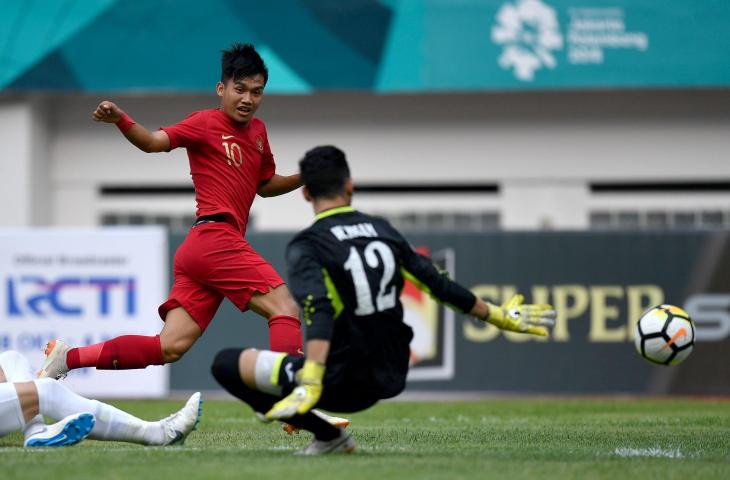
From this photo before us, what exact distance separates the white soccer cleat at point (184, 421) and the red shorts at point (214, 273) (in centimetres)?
91

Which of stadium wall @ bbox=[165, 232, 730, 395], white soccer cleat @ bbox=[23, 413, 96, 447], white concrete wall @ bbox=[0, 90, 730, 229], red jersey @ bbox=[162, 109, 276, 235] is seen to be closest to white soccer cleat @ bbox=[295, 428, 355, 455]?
white soccer cleat @ bbox=[23, 413, 96, 447]

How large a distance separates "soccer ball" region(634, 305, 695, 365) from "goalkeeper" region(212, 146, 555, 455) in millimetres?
2455

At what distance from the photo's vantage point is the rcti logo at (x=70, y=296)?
14.3 metres

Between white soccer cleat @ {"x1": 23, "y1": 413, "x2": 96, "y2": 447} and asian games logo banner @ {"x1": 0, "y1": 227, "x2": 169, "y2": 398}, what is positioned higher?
asian games logo banner @ {"x1": 0, "y1": 227, "x2": 169, "y2": 398}

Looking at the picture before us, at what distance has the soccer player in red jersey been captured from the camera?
296 inches

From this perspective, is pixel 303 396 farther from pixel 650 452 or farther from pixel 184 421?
pixel 650 452

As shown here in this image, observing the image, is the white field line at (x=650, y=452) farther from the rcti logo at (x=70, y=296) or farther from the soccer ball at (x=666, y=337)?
the rcti logo at (x=70, y=296)

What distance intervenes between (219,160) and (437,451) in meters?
2.28

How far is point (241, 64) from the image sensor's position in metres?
7.62

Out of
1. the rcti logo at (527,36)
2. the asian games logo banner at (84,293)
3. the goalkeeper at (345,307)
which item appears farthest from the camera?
the rcti logo at (527,36)

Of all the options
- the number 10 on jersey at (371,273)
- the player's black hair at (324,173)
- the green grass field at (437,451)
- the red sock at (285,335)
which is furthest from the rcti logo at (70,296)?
the number 10 on jersey at (371,273)

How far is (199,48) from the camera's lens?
20141mm

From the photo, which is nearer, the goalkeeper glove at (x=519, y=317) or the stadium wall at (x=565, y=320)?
the goalkeeper glove at (x=519, y=317)

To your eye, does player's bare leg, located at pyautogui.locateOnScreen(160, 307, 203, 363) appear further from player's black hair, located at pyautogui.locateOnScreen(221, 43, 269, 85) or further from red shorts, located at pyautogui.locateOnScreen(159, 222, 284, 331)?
player's black hair, located at pyautogui.locateOnScreen(221, 43, 269, 85)
